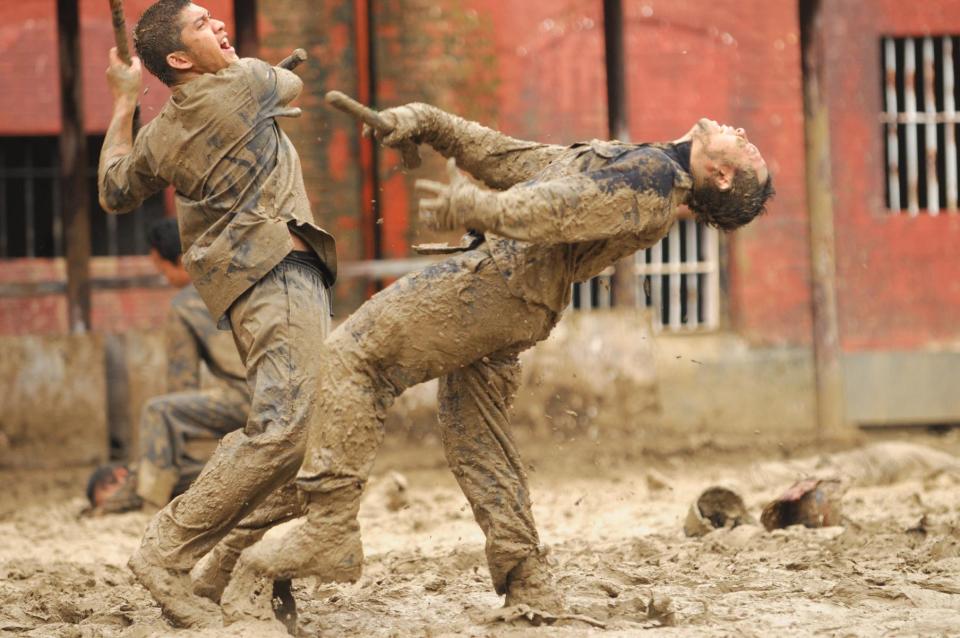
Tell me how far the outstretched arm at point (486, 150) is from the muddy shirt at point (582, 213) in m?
0.16

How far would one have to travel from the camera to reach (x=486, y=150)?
14.5ft

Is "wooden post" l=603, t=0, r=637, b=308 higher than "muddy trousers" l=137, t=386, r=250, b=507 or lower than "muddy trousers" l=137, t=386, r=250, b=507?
higher

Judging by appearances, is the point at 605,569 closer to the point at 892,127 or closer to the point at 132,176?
the point at 132,176

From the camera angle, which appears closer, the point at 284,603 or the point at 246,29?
the point at 284,603

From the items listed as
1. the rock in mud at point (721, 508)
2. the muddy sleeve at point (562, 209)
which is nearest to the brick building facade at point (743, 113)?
the rock in mud at point (721, 508)

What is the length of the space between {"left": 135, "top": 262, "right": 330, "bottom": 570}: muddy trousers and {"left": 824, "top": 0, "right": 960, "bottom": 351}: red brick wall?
28.2ft

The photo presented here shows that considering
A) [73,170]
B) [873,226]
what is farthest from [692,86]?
[73,170]

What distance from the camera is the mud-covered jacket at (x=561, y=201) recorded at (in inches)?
150

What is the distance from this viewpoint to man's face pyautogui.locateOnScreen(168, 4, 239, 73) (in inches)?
180

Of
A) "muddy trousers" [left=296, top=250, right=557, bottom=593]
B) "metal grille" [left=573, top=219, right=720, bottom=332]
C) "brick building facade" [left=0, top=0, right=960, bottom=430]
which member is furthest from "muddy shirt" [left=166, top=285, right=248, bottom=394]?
"metal grille" [left=573, top=219, right=720, bottom=332]

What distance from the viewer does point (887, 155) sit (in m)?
12.5

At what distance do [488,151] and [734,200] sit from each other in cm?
78

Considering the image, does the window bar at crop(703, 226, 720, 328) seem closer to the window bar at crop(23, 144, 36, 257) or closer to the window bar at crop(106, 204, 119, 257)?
the window bar at crop(106, 204, 119, 257)

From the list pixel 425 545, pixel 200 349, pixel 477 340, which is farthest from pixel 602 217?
pixel 200 349
